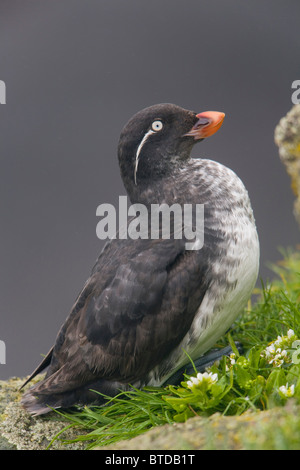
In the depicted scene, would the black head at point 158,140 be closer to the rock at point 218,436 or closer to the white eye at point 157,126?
the white eye at point 157,126

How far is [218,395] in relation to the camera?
6.91 feet

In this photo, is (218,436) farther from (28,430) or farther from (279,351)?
(28,430)

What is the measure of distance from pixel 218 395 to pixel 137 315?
51cm

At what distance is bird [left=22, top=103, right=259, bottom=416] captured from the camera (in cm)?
245

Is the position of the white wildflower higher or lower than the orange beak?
lower

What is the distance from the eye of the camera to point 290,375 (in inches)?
84.4

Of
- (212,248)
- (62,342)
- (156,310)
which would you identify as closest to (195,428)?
(156,310)

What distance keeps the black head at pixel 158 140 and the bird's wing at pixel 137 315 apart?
38cm

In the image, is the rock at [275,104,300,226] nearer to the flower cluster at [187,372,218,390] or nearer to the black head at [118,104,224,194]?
the black head at [118,104,224,194]

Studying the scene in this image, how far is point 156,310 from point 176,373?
0.43m

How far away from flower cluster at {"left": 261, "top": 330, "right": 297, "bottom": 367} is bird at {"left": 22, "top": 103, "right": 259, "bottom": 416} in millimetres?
242

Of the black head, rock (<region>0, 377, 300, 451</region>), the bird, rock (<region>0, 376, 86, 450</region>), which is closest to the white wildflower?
rock (<region>0, 377, 300, 451</region>)

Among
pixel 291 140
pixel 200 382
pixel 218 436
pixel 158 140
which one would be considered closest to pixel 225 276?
Answer: pixel 200 382

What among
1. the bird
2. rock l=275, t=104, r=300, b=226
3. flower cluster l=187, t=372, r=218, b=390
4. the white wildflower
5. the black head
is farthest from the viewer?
rock l=275, t=104, r=300, b=226
